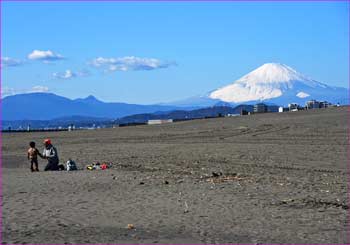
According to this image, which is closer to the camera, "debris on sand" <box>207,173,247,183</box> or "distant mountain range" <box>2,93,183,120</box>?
"debris on sand" <box>207,173,247,183</box>

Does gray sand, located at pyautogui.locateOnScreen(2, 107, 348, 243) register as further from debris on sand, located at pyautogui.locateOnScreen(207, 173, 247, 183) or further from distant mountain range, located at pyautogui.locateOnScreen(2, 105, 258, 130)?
distant mountain range, located at pyautogui.locateOnScreen(2, 105, 258, 130)

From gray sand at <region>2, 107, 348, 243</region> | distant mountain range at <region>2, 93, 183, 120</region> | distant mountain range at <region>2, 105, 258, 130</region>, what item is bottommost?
gray sand at <region>2, 107, 348, 243</region>

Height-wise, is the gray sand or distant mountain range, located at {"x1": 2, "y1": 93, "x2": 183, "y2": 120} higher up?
distant mountain range, located at {"x1": 2, "y1": 93, "x2": 183, "y2": 120}

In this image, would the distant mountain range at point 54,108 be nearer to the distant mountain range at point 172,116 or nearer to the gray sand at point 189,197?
the distant mountain range at point 172,116

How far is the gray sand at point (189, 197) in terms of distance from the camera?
956 centimetres

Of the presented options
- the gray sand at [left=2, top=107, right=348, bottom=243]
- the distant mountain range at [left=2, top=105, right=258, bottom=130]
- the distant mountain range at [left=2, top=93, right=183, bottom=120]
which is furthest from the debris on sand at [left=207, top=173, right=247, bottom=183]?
the distant mountain range at [left=2, top=93, right=183, bottom=120]

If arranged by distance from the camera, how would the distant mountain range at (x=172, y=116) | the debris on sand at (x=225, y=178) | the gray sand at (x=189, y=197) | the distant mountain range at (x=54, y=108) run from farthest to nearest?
the distant mountain range at (x=54, y=108) < the distant mountain range at (x=172, y=116) < the debris on sand at (x=225, y=178) < the gray sand at (x=189, y=197)

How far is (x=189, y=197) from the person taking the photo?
13086mm

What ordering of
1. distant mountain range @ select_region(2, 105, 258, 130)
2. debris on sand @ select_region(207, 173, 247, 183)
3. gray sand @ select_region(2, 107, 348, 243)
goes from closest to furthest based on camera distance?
gray sand @ select_region(2, 107, 348, 243) → debris on sand @ select_region(207, 173, 247, 183) → distant mountain range @ select_region(2, 105, 258, 130)

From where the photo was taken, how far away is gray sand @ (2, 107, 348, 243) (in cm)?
956

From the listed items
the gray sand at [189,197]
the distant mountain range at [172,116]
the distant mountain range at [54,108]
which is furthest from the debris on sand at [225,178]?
the distant mountain range at [54,108]

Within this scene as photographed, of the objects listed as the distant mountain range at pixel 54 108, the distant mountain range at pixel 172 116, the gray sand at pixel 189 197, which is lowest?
the gray sand at pixel 189 197

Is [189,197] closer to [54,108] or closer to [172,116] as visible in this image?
[172,116]

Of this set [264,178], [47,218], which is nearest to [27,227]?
[47,218]
